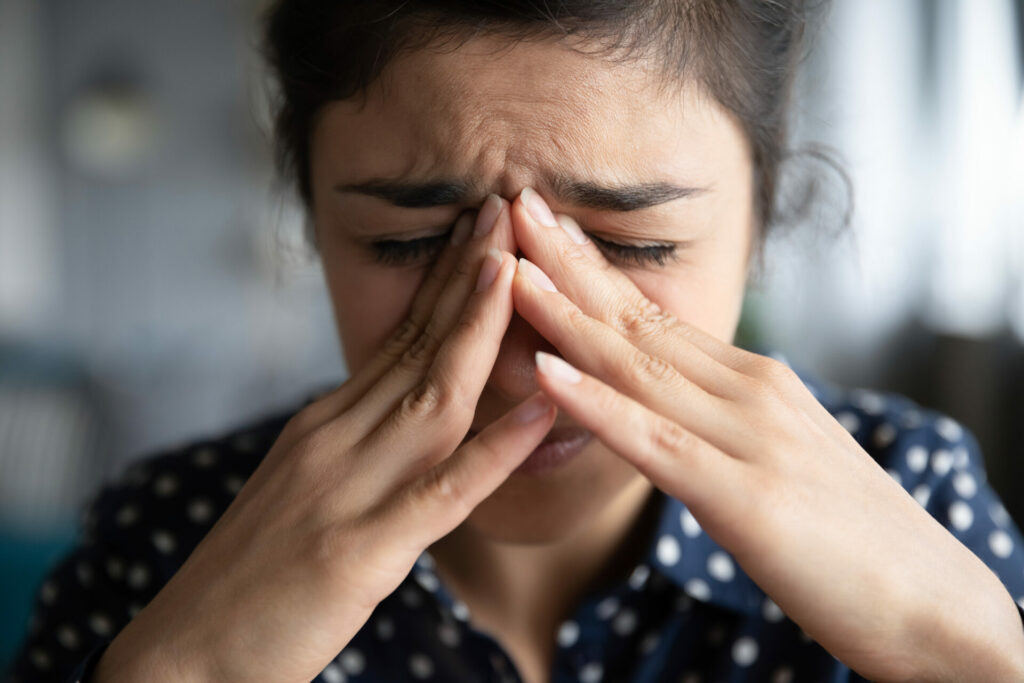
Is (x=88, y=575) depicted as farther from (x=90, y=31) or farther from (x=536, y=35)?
(x=90, y=31)

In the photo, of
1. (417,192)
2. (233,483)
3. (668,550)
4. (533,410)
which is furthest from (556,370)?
(233,483)

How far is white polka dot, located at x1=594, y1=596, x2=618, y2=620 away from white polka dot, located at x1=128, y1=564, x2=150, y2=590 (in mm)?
581

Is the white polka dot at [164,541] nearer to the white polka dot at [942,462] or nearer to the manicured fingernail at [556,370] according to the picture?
the manicured fingernail at [556,370]

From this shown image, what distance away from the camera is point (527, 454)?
724 mm

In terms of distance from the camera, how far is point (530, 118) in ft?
2.54

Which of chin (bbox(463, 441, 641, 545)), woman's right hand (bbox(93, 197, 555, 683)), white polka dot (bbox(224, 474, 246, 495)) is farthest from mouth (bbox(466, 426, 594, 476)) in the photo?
white polka dot (bbox(224, 474, 246, 495))

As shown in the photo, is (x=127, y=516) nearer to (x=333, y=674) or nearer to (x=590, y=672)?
(x=333, y=674)

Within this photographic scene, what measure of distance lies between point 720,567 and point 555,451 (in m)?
0.27

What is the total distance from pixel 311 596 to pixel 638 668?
0.45 m

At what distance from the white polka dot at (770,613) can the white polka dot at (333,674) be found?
51cm

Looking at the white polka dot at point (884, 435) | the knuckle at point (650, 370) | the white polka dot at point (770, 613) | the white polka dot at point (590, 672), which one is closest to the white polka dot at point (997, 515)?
the white polka dot at point (884, 435)

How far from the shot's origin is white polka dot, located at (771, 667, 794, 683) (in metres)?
0.98

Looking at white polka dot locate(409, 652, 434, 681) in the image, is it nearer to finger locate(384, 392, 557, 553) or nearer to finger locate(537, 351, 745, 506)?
finger locate(384, 392, 557, 553)

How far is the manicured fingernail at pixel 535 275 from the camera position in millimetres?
766
